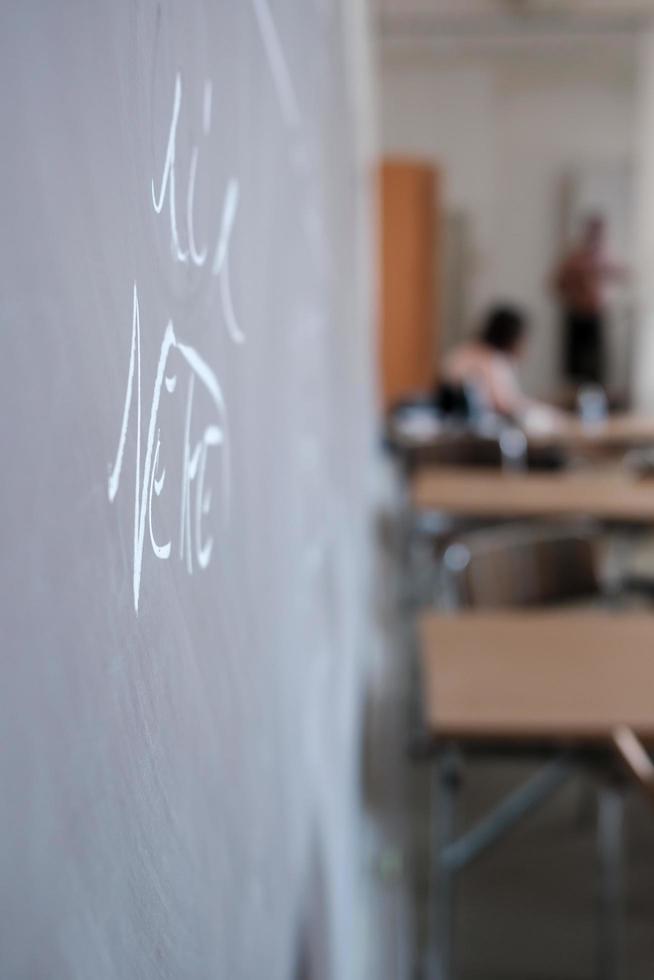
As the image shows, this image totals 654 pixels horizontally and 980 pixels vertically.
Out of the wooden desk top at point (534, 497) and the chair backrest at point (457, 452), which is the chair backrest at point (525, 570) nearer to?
the wooden desk top at point (534, 497)

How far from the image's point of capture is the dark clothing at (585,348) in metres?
11.0

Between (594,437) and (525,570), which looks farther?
(594,437)

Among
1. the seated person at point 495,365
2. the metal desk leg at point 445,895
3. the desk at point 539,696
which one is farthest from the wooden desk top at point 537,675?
the seated person at point 495,365

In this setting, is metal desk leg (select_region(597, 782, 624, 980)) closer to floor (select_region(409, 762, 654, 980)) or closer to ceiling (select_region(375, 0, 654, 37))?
floor (select_region(409, 762, 654, 980))

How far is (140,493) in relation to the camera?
0.38m

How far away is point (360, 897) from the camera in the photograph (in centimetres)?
237

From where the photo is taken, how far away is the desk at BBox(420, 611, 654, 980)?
1.56 metres

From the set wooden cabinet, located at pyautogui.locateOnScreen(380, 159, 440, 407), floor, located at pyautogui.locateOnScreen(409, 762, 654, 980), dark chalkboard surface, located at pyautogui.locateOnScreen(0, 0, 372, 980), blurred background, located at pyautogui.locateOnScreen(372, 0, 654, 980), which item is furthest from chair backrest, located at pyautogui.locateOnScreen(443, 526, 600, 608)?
wooden cabinet, located at pyautogui.locateOnScreen(380, 159, 440, 407)

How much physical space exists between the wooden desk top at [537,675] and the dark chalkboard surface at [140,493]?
72cm

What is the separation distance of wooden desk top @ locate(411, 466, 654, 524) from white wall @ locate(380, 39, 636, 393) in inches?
289

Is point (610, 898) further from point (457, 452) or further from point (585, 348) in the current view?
point (585, 348)

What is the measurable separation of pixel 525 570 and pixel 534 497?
1.18 meters

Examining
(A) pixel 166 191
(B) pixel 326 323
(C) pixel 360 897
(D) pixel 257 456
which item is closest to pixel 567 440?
(C) pixel 360 897

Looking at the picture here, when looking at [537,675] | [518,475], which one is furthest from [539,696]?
[518,475]
